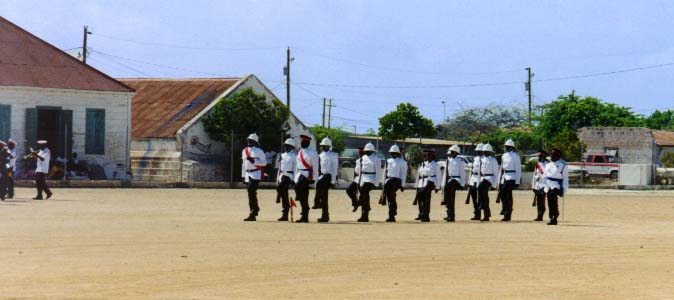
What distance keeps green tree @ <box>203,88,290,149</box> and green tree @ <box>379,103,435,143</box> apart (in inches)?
456

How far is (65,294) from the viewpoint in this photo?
39.4 ft

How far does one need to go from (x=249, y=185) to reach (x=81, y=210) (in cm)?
497

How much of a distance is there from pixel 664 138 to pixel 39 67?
49000 millimetres

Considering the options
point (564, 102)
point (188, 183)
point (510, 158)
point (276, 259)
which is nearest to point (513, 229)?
point (510, 158)

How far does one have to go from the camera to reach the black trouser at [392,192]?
26469 millimetres

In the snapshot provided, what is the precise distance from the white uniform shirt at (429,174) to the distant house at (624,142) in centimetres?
5252

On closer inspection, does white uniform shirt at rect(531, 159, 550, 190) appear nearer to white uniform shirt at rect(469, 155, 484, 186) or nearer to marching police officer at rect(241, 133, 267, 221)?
white uniform shirt at rect(469, 155, 484, 186)

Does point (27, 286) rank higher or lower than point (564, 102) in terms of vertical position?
lower

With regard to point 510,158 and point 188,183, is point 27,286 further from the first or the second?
point 188,183

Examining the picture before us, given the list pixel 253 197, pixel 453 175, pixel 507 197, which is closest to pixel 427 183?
pixel 453 175

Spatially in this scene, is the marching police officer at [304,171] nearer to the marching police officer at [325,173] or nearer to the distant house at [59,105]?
the marching police officer at [325,173]

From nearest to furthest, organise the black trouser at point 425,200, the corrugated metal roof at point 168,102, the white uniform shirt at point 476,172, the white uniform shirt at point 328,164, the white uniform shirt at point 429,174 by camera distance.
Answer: the white uniform shirt at point 328,164 → the black trouser at point 425,200 → the white uniform shirt at point 429,174 → the white uniform shirt at point 476,172 → the corrugated metal roof at point 168,102

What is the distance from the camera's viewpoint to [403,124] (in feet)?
216

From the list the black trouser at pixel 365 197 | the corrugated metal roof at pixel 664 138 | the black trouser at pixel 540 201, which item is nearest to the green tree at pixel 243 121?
the black trouser at pixel 540 201
